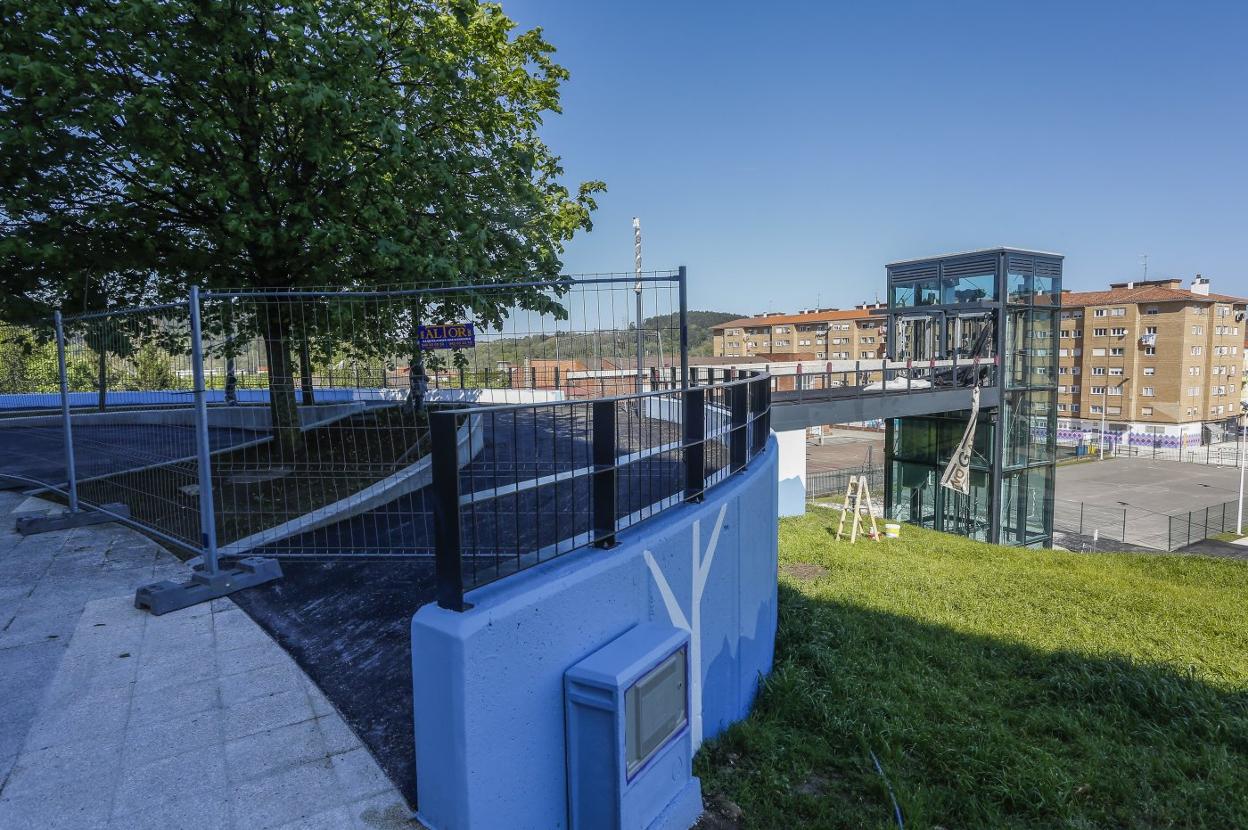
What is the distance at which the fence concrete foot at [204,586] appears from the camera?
410 cm

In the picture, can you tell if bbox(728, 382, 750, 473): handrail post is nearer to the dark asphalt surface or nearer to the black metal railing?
the black metal railing

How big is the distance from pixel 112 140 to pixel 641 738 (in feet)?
23.5

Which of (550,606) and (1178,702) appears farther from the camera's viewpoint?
(1178,702)

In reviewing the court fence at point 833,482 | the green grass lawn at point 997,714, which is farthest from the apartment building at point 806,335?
the green grass lawn at point 997,714

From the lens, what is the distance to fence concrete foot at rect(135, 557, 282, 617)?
4.10 m

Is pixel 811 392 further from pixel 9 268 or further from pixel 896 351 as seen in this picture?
pixel 9 268

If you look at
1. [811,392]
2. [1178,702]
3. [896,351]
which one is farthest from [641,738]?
[896,351]

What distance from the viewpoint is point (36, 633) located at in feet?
12.6

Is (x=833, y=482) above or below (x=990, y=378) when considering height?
below

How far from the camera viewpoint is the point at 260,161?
7324 millimetres

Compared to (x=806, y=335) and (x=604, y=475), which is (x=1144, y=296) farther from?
(x=604, y=475)

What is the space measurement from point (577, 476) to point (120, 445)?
16.3 feet

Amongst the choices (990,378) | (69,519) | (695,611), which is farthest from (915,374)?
(69,519)

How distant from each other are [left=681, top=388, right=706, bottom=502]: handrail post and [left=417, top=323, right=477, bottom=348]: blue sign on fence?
2328 mm
